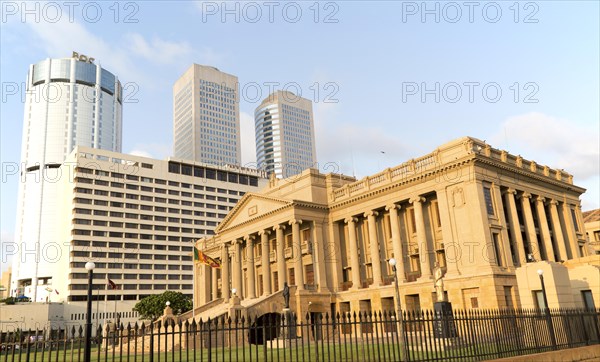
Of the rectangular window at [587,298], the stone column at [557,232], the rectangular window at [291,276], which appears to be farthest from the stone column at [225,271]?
the rectangular window at [587,298]

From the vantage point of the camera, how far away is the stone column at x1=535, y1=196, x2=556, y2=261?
4562cm

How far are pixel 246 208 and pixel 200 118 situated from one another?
138 metres

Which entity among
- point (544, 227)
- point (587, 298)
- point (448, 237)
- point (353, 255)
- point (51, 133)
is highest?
point (51, 133)

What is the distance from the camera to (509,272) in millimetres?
40250

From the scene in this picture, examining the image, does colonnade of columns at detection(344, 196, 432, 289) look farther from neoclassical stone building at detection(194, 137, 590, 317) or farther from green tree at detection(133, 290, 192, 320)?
green tree at detection(133, 290, 192, 320)

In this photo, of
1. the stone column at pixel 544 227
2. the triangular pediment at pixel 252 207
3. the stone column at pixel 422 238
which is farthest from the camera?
the triangular pediment at pixel 252 207

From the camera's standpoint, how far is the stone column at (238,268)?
208ft

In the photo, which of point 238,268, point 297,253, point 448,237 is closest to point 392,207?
point 448,237

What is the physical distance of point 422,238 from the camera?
45344 mm

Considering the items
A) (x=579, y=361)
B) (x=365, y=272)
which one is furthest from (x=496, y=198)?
(x=579, y=361)

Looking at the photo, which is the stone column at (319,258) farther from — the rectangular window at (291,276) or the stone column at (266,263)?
the stone column at (266,263)

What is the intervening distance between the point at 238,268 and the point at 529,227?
34.9 metres

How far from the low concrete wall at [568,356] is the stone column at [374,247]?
2746 centimetres

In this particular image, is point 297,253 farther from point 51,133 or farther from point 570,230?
point 51,133
